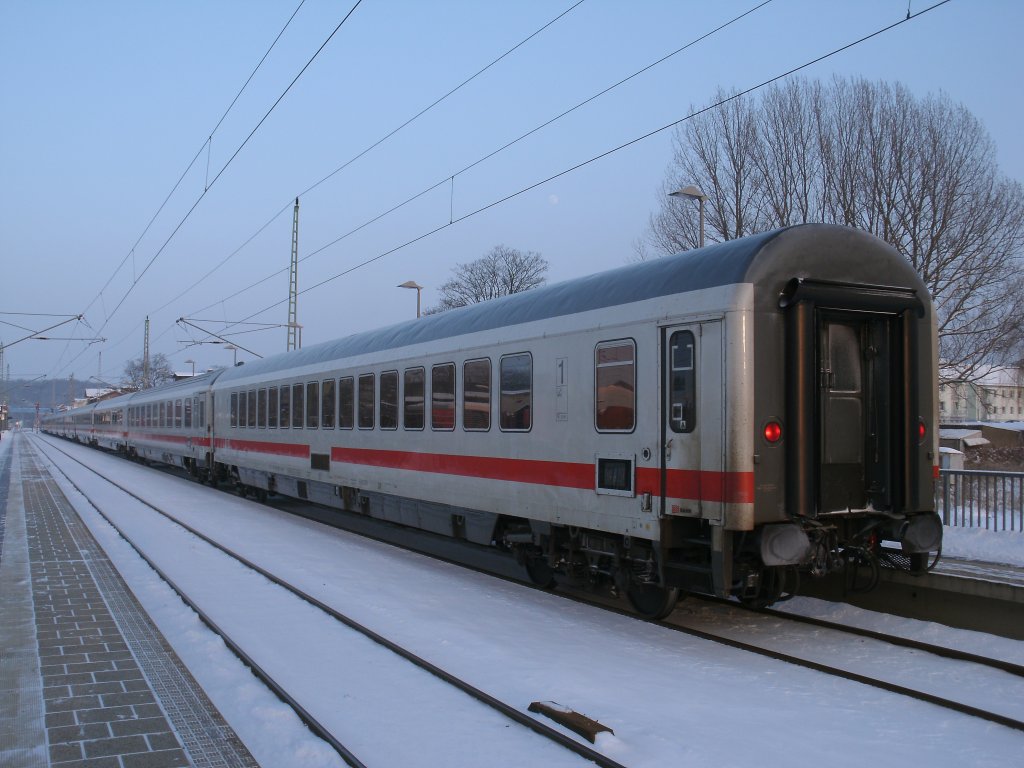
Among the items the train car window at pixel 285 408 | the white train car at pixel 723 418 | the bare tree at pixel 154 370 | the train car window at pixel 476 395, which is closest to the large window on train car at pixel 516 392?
the white train car at pixel 723 418

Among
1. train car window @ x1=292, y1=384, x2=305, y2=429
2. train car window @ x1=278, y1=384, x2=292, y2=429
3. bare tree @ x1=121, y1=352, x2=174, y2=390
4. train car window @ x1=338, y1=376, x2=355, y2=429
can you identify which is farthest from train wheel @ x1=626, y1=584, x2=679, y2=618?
bare tree @ x1=121, y1=352, x2=174, y2=390

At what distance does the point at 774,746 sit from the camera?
205 inches

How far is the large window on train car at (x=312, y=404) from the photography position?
16.2 meters

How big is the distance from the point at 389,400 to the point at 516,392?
376cm

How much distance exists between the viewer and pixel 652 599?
27.5 feet

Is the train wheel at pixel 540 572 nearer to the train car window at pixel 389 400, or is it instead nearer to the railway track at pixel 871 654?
the railway track at pixel 871 654

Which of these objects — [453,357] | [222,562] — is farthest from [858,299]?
[222,562]

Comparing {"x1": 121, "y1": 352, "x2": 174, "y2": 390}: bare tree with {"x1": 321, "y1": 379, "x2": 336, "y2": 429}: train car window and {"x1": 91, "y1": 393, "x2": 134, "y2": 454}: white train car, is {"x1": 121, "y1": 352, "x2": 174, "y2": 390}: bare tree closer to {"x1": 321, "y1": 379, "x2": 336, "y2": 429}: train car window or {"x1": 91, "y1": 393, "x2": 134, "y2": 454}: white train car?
{"x1": 91, "y1": 393, "x2": 134, "y2": 454}: white train car

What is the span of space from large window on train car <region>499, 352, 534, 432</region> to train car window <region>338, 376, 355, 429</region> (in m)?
5.07

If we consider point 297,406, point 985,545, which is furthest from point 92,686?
point 297,406

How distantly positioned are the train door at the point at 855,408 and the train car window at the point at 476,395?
13.5 ft

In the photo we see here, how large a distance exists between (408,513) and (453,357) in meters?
2.75

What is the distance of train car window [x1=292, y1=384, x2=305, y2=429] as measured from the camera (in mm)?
16978

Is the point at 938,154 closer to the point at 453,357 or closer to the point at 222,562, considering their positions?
the point at 453,357
